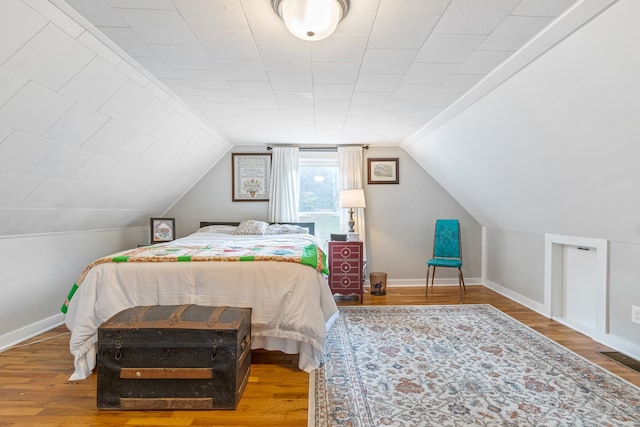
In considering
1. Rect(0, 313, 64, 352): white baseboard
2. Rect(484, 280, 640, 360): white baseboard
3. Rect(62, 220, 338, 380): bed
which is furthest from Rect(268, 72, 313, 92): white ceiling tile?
Rect(484, 280, 640, 360): white baseboard

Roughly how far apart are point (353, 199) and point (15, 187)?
10.9 feet

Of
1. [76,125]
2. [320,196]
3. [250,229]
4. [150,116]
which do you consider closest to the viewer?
[76,125]

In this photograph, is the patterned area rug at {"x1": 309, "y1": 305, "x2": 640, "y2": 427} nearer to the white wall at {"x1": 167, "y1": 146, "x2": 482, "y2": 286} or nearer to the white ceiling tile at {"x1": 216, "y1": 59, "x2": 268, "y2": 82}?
the white wall at {"x1": 167, "y1": 146, "x2": 482, "y2": 286}

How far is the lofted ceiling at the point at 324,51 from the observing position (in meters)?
1.64

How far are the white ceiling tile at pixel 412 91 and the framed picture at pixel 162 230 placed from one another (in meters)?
3.17

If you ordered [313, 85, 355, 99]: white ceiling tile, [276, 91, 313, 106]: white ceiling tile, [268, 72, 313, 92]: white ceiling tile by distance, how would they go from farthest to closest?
[276, 91, 313, 106]: white ceiling tile
[313, 85, 355, 99]: white ceiling tile
[268, 72, 313, 92]: white ceiling tile

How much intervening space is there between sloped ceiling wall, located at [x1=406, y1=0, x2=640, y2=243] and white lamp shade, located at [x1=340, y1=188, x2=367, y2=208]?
1.19 metres

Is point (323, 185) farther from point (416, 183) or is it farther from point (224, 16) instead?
point (224, 16)

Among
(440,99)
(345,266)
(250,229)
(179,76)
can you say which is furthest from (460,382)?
(179,76)

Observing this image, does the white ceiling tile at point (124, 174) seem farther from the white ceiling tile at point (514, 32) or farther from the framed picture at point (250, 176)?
the white ceiling tile at point (514, 32)

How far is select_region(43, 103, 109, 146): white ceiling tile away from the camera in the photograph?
211cm

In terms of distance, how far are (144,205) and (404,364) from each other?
3.59m

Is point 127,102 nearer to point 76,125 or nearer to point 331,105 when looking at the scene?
point 76,125

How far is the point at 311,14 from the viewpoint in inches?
61.7
